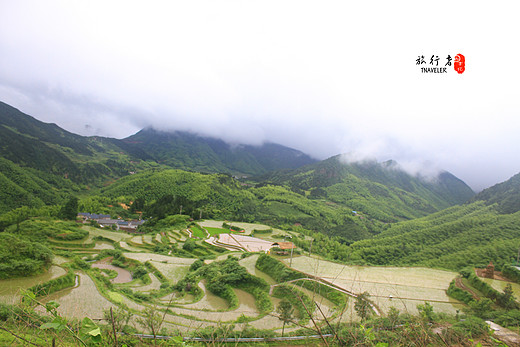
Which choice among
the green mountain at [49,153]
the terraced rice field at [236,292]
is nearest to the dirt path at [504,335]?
the terraced rice field at [236,292]

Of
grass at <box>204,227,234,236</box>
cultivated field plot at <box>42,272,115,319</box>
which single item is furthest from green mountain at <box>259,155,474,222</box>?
cultivated field plot at <box>42,272,115,319</box>

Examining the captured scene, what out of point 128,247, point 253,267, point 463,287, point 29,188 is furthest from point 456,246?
point 29,188

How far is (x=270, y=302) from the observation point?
690 inches

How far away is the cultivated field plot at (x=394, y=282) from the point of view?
56.4 ft

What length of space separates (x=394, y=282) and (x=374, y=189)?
115m

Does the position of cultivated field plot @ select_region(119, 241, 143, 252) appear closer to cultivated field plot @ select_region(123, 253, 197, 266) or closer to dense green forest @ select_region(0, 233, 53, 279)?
cultivated field plot @ select_region(123, 253, 197, 266)

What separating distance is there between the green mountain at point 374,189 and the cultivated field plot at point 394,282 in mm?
76569

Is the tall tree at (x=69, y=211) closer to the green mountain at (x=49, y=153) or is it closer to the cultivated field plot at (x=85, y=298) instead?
the cultivated field plot at (x=85, y=298)

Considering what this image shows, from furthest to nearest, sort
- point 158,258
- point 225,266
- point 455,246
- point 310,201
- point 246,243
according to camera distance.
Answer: point 310,201, point 246,243, point 455,246, point 158,258, point 225,266

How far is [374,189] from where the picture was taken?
411ft

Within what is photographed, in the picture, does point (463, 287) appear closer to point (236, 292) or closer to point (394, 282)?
point (394, 282)

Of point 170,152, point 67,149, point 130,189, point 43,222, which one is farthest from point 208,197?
point 170,152

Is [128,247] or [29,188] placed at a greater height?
[29,188]

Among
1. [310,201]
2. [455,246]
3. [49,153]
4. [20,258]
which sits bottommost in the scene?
[310,201]
